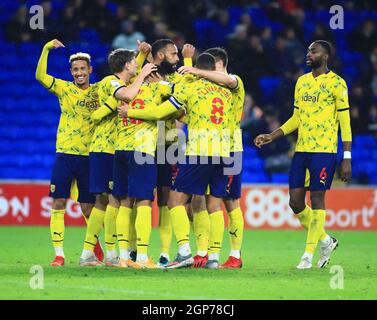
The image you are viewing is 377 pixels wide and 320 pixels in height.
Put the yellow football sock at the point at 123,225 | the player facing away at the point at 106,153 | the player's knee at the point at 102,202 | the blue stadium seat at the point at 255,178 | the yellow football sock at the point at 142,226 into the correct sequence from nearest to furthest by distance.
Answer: the yellow football sock at the point at 142,226 → the yellow football sock at the point at 123,225 → the player facing away at the point at 106,153 → the player's knee at the point at 102,202 → the blue stadium seat at the point at 255,178

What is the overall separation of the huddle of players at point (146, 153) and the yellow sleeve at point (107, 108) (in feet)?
0.03

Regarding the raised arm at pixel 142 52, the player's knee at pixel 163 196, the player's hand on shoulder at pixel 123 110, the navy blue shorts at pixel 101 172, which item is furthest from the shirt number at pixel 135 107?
the player's knee at pixel 163 196

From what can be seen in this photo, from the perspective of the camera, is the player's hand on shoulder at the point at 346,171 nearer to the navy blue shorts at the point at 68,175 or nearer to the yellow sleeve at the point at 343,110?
the yellow sleeve at the point at 343,110

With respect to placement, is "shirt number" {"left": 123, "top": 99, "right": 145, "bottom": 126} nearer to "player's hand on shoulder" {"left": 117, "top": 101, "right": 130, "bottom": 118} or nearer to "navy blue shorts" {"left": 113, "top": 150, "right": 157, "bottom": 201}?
"player's hand on shoulder" {"left": 117, "top": 101, "right": 130, "bottom": 118}

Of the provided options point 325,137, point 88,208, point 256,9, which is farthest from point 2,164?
point 325,137

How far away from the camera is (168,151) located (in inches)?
447

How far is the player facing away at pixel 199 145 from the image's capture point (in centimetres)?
1094

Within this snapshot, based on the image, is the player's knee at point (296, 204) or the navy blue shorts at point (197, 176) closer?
the navy blue shorts at point (197, 176)

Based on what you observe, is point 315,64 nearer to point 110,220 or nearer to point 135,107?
point 135,107

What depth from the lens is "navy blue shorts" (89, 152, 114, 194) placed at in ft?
36.9

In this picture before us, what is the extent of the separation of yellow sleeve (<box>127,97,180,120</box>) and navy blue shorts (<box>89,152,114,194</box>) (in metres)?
0.71

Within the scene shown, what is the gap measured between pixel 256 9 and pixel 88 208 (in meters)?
12.8

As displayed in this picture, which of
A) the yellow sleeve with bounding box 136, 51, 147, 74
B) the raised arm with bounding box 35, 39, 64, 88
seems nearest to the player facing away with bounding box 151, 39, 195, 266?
the yellow sleeve with bounding box 136, 51, 147, 74

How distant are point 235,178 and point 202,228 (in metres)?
0.63
